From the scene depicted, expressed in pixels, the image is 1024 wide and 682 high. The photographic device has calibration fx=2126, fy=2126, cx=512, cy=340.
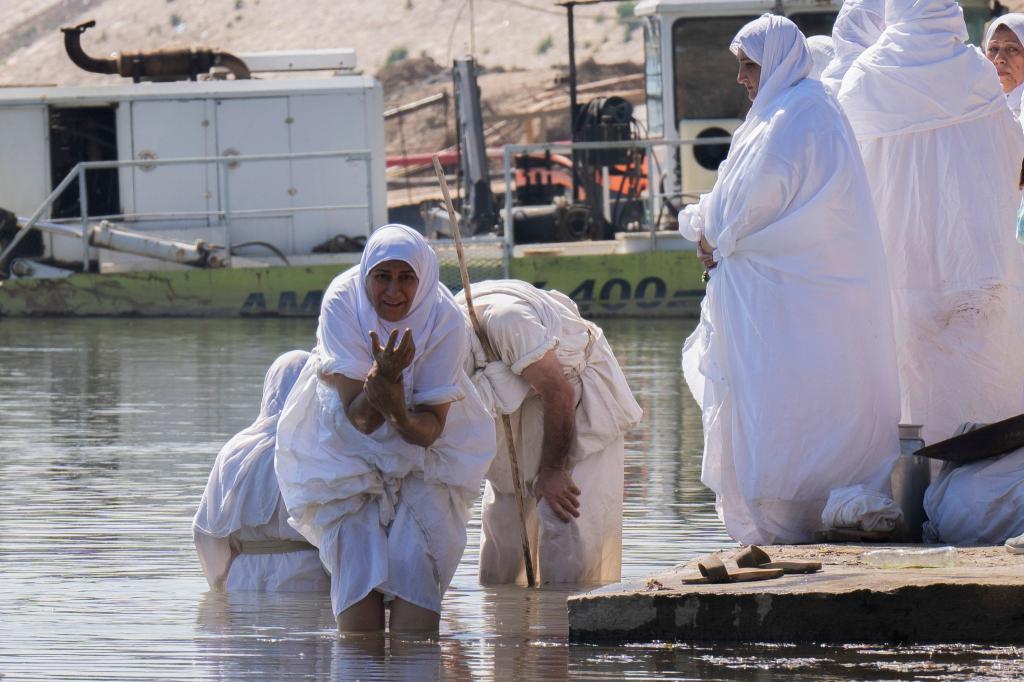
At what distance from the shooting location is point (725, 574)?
229 inches

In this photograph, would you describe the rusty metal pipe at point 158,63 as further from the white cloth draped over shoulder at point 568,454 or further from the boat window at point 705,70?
the white cloth draped over shoulder at point 568,454

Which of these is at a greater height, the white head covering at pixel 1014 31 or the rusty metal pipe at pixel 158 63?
the rusty metal pipe at pixel 158 63

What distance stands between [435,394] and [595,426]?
1.09 m

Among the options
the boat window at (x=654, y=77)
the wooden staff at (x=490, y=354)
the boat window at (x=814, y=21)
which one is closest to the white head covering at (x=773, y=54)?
the wooden staff at (x=490, y=354)

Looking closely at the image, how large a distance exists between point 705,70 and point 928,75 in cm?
1234

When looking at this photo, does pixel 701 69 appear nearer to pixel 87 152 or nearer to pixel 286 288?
pixel 286 288

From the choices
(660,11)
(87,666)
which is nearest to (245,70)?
(660,11)

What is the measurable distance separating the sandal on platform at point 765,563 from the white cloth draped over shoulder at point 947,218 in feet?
5.71

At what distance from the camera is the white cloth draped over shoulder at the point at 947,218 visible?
753cm

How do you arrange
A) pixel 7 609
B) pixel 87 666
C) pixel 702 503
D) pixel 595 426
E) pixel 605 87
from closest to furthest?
1. pixel 87 666
2. pixel 7 609
3. pixel 595 426
4. pixel 702 503
5. pixel 605 87

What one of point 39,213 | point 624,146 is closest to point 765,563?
point 624,146

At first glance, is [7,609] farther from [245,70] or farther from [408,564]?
[245,70]

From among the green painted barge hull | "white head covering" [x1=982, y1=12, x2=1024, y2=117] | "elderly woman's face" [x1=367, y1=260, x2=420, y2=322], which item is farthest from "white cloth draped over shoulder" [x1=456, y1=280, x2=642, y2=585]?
the green painted barge hull

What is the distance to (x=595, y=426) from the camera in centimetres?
712
